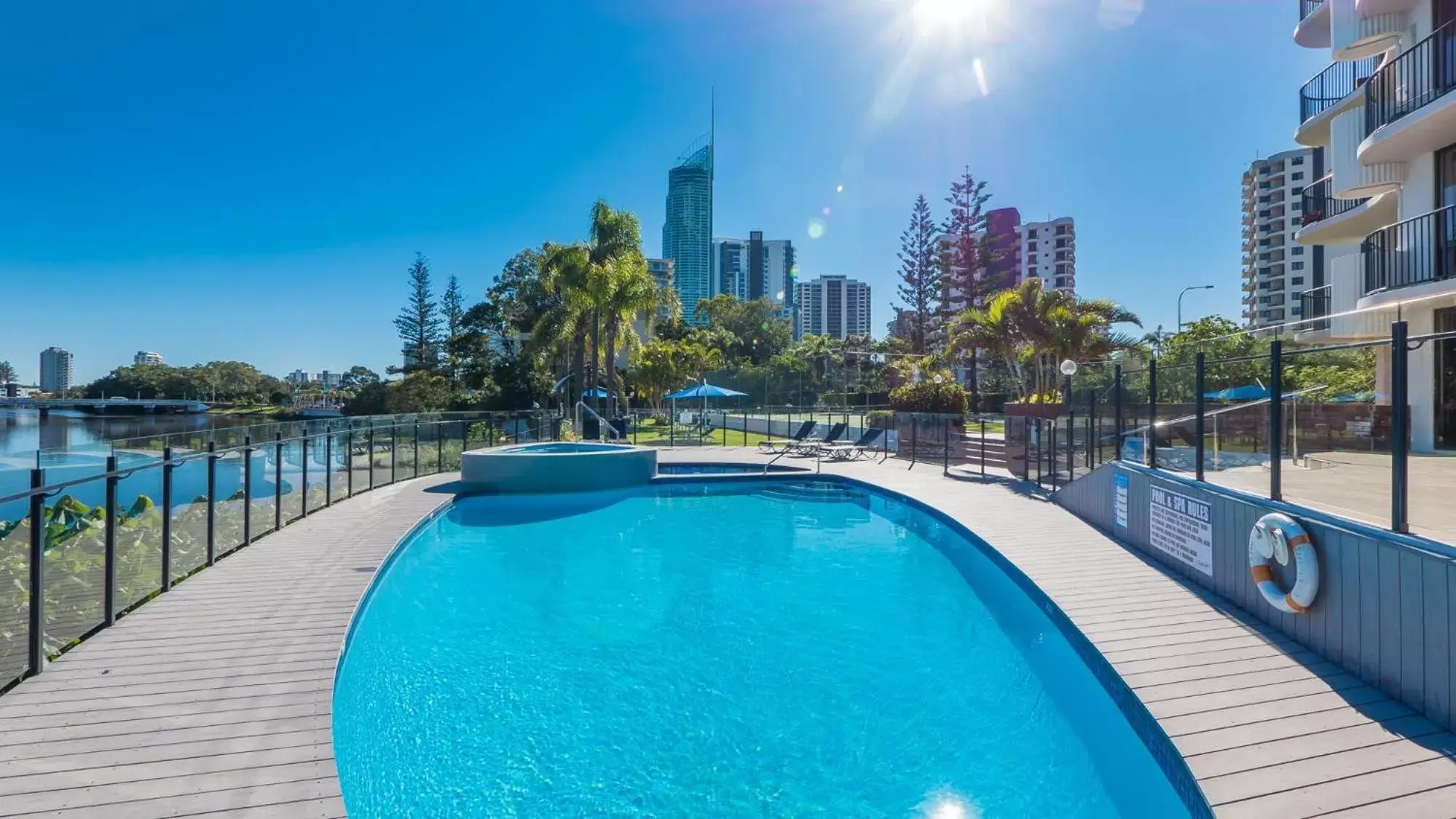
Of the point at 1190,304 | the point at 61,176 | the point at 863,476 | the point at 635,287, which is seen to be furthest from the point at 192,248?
the point at 1190,304

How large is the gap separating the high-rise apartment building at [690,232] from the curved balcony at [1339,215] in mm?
100513

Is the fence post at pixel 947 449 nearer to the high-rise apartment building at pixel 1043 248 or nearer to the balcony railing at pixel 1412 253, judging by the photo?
the balcony railing at pixel 1412 253

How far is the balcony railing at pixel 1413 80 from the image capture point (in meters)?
8.24

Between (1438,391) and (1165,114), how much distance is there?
48.2ft

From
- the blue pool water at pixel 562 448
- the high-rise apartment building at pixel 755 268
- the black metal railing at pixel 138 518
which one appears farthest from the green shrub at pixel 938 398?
the high-rise apartment building at pixel 755 268

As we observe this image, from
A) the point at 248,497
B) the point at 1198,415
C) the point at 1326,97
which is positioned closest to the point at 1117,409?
the point at 1198,415

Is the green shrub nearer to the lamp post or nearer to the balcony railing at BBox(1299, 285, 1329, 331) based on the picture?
the balcony railing at BBox(1299, 285, 1329, 331)

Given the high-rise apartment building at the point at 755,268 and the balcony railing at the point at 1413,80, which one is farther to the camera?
the high-rise apartment building at the point at 755,268

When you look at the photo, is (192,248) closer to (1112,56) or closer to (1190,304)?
(1112,56)

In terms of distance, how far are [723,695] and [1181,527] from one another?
4291 millimetres

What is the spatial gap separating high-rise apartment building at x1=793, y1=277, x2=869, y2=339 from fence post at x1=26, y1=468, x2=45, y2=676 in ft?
375

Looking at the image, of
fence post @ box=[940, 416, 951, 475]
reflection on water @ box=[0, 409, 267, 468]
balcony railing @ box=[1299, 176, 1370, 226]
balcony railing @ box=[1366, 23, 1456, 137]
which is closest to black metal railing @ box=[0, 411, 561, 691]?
reflection on water @ box=[0, 409, 267, 468]

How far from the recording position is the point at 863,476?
40.7ft

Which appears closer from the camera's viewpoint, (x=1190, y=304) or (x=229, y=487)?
(x=229, y=487)
